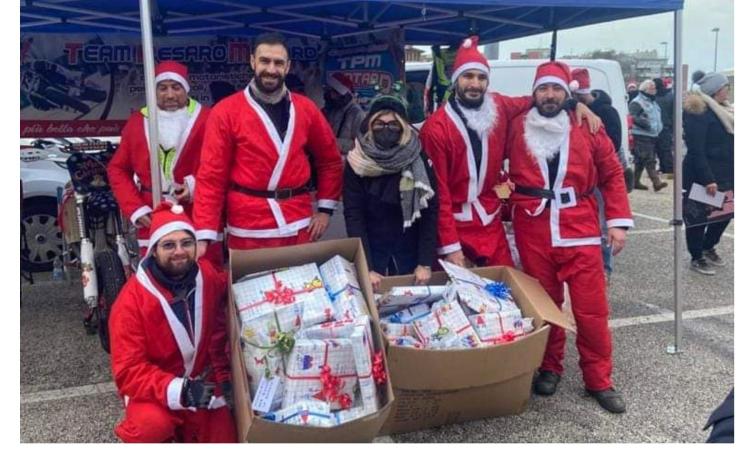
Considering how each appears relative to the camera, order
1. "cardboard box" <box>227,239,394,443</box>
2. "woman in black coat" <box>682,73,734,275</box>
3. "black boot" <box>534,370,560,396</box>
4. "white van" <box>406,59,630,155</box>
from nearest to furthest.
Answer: "cardboard box" <box>227,239,394,443</box>, "black boot" <box>534,370,560,396</box>, "woman in black coat" <box>682,73,734,275</box>, "white van" <box>406,59,630,155</box>

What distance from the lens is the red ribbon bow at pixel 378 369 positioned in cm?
283

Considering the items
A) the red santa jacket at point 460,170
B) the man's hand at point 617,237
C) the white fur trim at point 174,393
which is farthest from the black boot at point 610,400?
the white fur trim at point 174,393

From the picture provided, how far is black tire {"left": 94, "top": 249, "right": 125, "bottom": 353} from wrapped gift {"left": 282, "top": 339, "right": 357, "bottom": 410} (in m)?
1.99

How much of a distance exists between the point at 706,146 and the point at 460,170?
360 centimetres

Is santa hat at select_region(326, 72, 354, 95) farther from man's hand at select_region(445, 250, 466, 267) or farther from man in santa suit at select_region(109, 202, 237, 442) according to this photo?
man in santa suit at select_region(109, 202, 237, 442)

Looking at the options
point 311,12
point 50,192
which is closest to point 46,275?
point 50,192

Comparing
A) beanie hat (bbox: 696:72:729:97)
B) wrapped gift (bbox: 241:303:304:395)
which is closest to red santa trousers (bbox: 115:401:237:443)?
wrapped gift (bbox: 241:303:304:395)

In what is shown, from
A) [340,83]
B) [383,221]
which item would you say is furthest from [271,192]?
[340,83]

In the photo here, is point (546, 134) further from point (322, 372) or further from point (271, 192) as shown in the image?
point (322, 372)

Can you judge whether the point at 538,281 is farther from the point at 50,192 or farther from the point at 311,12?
the point at 50,192

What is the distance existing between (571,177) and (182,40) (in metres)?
A: 4.38

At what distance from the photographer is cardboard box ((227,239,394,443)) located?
2.56 m

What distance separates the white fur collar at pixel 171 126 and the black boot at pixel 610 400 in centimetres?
275

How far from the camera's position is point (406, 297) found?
3322 mm
